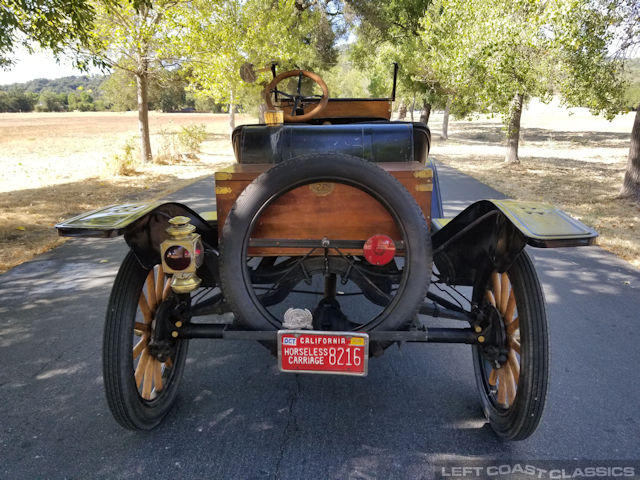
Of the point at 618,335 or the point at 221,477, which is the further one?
the point at 618,335

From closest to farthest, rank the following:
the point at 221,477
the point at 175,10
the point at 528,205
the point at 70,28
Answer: the point at 221,477
the point at 528,205
the point at 70,28
the point at 175,10

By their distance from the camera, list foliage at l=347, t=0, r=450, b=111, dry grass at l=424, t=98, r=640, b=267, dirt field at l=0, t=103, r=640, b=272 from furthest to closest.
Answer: foliage at l=347, t=0, r=450, b=111 < dry grass at l=424, t=98, r=640, b=267 < dirt field at l=0, t=103, r=640, b=272

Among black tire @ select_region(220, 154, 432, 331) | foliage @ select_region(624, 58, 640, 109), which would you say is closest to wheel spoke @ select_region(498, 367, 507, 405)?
black tire @ select_region(220, 154, 432, 331)

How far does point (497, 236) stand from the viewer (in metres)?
2.36

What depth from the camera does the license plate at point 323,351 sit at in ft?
6.86

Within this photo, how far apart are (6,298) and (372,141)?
148 inches

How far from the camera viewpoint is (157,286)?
2.67 meters

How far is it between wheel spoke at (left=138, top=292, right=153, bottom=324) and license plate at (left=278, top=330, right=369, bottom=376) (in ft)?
2.85

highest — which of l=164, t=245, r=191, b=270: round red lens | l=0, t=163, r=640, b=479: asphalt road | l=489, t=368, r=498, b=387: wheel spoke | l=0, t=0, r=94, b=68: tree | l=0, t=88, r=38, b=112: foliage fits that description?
l=0, t=88, r=38, b=112: foliage

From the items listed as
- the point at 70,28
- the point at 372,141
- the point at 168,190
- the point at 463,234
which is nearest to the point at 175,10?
the point at 168,190

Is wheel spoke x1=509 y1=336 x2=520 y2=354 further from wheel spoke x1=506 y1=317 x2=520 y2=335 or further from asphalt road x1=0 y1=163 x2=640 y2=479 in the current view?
asphalt road x1=0 y1=163 x2=640 y2=479

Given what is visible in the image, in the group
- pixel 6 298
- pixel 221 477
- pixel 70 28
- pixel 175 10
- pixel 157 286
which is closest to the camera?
pixel 221 477

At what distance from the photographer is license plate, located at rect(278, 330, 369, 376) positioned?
6.86ft

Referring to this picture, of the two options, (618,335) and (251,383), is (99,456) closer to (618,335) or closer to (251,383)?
(251,383)
